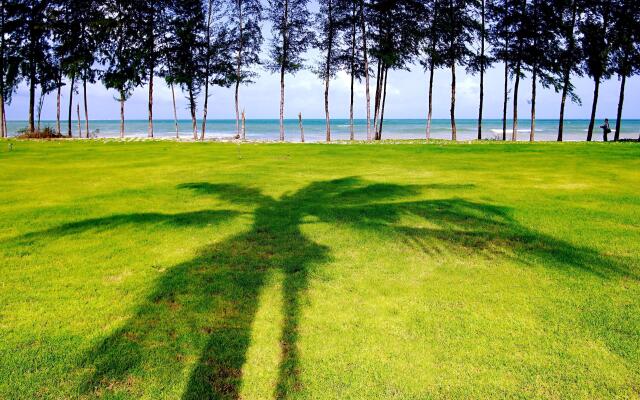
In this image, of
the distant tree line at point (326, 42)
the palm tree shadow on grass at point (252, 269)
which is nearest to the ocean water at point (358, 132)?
the distant tree line at point (326, 42)

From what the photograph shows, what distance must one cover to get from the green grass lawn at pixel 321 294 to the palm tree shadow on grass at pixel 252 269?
2cm

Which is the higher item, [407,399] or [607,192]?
[607,192]

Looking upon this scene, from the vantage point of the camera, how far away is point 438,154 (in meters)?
20.4

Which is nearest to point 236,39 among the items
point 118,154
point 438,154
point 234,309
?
point 118,154

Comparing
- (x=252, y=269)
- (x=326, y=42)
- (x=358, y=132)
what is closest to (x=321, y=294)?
(x=252, y=269)

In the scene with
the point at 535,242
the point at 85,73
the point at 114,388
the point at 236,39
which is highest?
the point at 236,39

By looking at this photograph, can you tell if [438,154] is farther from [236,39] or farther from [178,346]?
[236,39]

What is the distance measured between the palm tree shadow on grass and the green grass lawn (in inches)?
1.0

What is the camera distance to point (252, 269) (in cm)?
599

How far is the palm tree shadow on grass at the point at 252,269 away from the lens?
150 inches

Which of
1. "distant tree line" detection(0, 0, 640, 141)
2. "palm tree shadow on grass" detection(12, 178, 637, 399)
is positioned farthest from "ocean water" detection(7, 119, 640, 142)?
"palm tree shadow on grass" detection(12, 178, 637, 399)

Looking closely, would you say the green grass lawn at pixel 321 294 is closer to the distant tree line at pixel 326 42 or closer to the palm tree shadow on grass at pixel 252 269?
the palm tree shadow on grass at pixel 252 269

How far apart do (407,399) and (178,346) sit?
6.72ft

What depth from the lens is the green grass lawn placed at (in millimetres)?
3705
